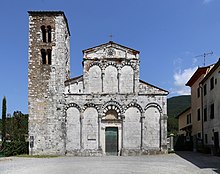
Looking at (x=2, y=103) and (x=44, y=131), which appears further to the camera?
(x=2, y=103)

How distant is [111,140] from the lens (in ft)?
107

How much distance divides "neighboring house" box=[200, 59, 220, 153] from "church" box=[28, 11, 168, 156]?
15.5 ft

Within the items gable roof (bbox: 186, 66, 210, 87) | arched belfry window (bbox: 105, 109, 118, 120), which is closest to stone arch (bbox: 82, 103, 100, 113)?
arched belfry window (bbox: 105, 109, 118, 120)

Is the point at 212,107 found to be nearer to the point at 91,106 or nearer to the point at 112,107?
the point at 112,107

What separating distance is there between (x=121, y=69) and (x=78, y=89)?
4.90 m

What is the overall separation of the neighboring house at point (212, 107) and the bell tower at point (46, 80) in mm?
14840

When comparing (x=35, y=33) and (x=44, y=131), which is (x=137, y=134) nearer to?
(x=44, y=131)

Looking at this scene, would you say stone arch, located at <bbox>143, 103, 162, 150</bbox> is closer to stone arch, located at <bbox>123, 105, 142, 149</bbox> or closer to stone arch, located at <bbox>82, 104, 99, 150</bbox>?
stone arch, located at <bbox>123, 105, 142, 149</bbox>

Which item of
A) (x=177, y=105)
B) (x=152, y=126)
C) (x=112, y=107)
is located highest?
(x=177, y=105)

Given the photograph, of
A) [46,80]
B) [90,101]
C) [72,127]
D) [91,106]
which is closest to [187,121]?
[91,106]

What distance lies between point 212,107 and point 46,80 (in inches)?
675

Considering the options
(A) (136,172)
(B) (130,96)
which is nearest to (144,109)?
(B) (130,96)

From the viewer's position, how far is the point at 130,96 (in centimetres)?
3259

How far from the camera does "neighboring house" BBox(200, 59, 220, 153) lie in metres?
29.9
